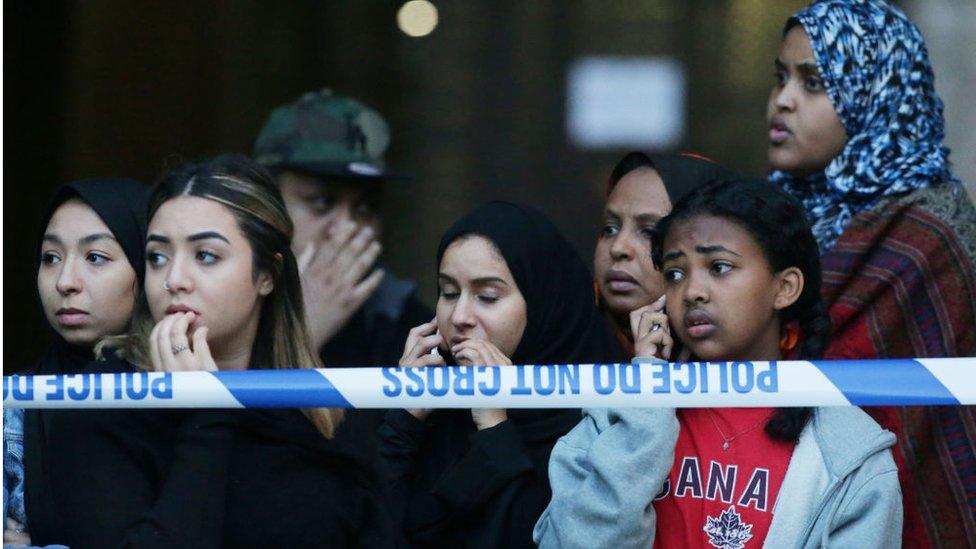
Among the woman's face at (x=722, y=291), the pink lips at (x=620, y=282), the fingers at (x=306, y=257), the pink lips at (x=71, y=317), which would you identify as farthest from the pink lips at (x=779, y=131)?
the pink lips at (x=71, y=317)

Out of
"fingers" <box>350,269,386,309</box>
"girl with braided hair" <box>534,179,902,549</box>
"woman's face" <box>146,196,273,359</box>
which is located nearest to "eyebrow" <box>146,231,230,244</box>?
"woman's face" <box>146,196,273,359</box>

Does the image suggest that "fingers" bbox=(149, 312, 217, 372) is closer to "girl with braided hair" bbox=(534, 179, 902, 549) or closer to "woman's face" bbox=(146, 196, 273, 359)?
"woman's face" bbox=(146, 196, 273, 359)

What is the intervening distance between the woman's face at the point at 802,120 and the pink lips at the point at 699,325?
3.12ft

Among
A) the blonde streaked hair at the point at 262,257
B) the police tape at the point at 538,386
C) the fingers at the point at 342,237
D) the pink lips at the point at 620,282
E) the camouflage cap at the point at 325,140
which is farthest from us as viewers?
the camouflage cap at the point at 325,140

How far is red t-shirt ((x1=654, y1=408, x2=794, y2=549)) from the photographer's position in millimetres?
2914

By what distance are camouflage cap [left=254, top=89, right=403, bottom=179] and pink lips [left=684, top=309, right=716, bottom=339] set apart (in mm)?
2068

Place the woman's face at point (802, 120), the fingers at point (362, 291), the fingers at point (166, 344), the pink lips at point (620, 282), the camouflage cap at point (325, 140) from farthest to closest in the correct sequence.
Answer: the camouflage cap at point (325, 140)
the fingers at point (362, 291)
the woman's face at point (802, 120)
the pink lips at point (620, 282)
the fingers at point (166, 344)

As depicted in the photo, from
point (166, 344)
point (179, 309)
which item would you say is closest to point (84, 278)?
point (179, 309)

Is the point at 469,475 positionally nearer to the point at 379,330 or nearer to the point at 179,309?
the point at 179,309

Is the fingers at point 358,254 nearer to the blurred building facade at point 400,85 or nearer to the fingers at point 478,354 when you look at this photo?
the fingers at point 478,354

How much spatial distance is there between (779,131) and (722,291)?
95cm

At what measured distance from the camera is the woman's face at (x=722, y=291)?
3.11m

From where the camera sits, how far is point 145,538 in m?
2.87

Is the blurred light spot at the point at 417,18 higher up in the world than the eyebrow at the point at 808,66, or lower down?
higher up
